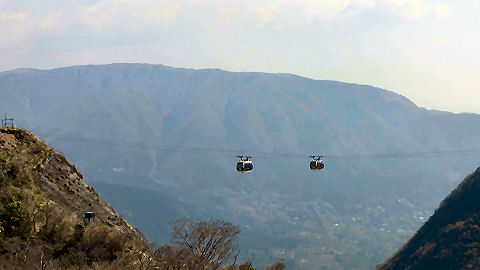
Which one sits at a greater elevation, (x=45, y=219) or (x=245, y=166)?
(x=245, y=166)

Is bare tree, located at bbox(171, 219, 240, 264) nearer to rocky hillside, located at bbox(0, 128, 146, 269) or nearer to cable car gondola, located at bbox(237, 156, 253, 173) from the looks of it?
rocky hillside, located at bbox(0, 128, 146, 269)

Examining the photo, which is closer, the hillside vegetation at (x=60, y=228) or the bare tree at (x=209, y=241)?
the hillside vegetation at (x=60, y=228)

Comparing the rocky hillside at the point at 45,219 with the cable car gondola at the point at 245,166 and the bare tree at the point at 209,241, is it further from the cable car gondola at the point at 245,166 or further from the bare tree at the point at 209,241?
the cable car gondola at the point at 245,166

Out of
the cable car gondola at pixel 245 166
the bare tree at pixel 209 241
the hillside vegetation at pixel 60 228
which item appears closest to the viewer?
the hillside vegetation at pixel 60 228

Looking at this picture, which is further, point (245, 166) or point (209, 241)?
point (245, 166)

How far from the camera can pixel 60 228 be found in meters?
73.2

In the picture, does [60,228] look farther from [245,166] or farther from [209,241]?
[245,166]

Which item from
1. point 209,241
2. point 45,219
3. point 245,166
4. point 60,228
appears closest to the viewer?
point 60,228

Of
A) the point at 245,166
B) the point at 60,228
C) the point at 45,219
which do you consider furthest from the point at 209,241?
the point at 45,219

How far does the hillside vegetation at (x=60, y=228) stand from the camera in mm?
66731

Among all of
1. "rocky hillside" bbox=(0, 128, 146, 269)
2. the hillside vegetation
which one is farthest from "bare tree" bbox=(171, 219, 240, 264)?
"rocky hillside" bbox=(0, 128, 146, 269)

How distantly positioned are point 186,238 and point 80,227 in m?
21.1

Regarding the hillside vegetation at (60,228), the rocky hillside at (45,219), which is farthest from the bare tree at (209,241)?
the rocky hillside at (45,219)

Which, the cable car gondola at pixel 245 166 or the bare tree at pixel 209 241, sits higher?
the cable car gondola at pixel 245 166
